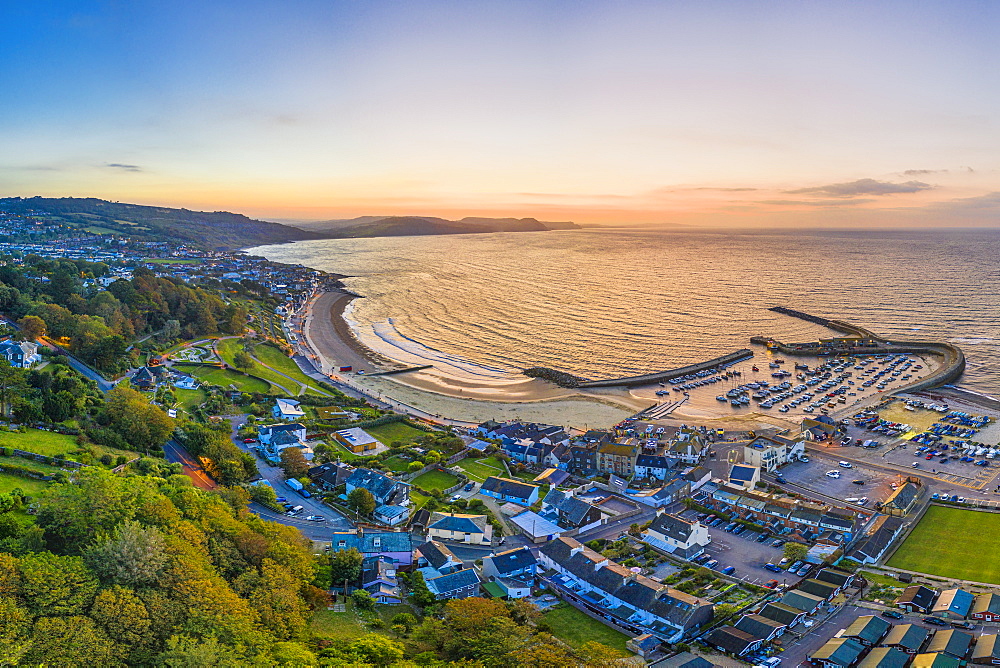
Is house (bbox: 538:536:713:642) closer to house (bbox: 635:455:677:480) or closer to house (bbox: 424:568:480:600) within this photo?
house (bbox: 424:568:480:600)

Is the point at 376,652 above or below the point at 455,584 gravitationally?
above

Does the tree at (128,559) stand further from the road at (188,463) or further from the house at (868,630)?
the house at (868,630)

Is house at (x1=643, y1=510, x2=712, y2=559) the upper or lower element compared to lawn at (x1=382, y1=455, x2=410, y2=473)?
lower

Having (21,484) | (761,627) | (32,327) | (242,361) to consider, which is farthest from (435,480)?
(32,327)

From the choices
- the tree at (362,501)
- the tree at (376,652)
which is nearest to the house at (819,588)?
the tree at (376,652)

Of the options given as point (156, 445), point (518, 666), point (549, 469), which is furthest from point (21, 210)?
point (518, 666)

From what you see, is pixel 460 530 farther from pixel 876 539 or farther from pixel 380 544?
pixel 876 539

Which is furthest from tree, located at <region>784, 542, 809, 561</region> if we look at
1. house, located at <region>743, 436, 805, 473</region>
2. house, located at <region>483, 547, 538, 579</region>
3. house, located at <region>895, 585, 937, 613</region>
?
house, located at <region>483, 547, 538, 579</region>
